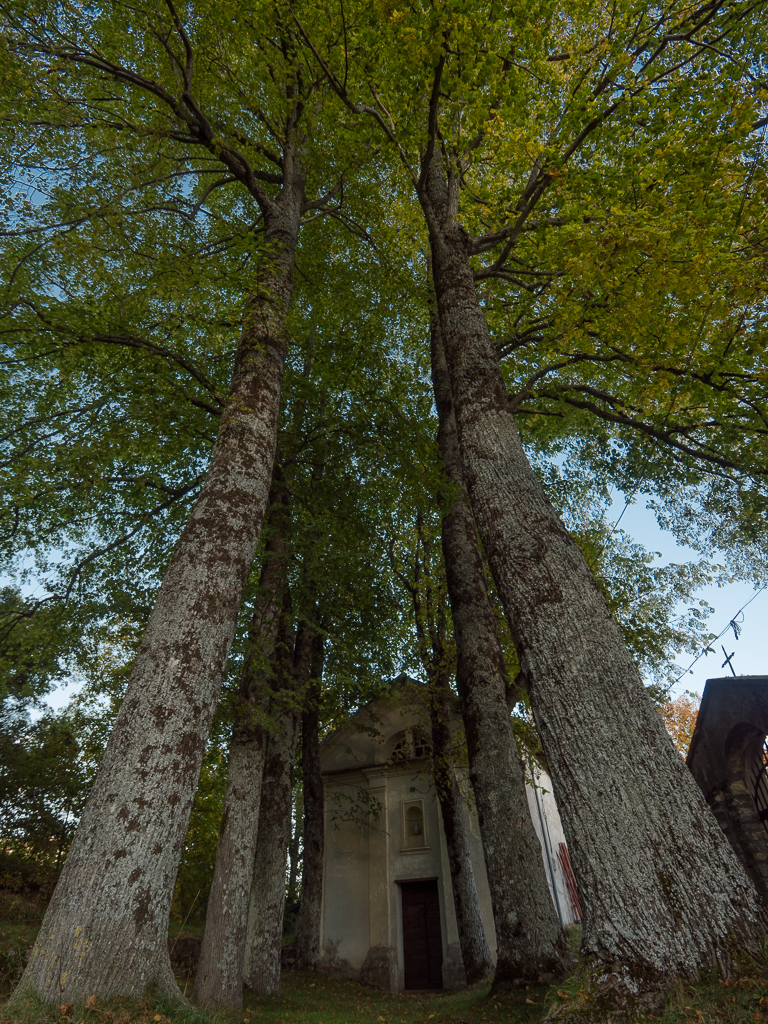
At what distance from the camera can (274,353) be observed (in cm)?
659

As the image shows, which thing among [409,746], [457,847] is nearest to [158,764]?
[457,847]

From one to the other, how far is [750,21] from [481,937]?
15815 mm

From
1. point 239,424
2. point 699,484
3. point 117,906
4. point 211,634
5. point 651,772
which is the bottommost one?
point 117,906

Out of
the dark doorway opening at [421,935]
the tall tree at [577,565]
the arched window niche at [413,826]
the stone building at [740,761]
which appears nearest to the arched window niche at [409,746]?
the arched window niche at [413,826]

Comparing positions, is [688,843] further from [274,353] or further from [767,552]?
[767,552]

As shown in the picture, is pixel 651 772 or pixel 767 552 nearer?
pixel 651 772

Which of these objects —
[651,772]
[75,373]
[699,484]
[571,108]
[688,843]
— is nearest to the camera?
[688,843]

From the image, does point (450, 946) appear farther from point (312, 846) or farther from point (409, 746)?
Answer: point (409, 746)

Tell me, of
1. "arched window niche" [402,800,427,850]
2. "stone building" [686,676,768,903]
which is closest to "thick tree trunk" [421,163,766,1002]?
"stone building" [686,676,768,903]

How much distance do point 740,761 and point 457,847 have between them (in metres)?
6.59

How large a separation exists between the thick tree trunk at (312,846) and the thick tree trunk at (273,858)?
3.28 metres

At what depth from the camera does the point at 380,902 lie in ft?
53.6

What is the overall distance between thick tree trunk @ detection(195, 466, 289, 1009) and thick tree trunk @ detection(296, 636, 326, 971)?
17.7 feet

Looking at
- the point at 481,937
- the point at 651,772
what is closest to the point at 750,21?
the point at 651,772
